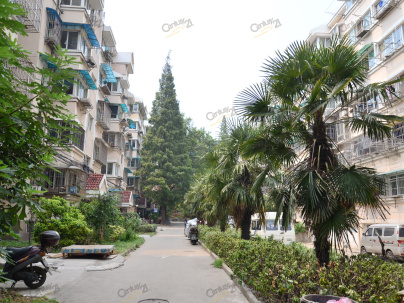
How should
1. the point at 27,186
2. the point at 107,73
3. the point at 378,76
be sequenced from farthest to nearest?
the point at 107,73 → the point at 378,76 → the point at 27,186

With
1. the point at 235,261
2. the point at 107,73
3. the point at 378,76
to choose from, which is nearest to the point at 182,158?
the point at 107,73

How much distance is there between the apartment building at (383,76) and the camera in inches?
776

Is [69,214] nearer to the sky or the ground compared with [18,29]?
nearer to the ground

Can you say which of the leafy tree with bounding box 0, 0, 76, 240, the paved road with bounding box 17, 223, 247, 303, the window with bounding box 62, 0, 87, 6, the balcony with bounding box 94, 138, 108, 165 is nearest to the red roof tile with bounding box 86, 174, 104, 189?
the balcony with bounding box 94, 138, 108, 165

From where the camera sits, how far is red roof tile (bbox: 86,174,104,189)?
1025 inches

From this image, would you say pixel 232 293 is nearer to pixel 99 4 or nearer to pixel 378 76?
pixel 378 76

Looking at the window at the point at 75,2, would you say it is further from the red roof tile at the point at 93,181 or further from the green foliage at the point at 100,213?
the green foliage at the point at 100,213

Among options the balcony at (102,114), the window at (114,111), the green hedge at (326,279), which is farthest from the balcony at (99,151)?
the green hedge at (326,279)

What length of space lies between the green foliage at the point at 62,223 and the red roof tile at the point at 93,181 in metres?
9.61

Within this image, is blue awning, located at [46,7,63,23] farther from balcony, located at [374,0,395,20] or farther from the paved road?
balcony, located at [374,0,395,20]

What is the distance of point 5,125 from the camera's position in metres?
4.04

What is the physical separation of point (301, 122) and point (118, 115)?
31.2 metres

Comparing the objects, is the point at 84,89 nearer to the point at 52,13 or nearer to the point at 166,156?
the point at 52,13

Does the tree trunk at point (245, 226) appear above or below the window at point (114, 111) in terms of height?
below
